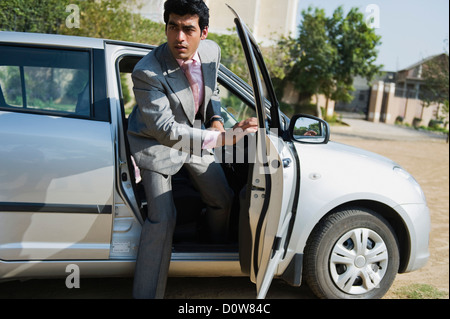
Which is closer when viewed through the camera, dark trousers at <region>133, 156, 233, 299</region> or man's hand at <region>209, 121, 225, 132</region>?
dark trousers at <region>133, 156, 233, 299</region>

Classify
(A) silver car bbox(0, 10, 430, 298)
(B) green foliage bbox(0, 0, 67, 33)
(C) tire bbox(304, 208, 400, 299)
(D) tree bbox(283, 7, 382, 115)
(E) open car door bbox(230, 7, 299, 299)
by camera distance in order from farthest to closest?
(D) tree bbox(283, 7, 382, 115)
(B) green foliage bbox(0, 0, 67, 33)
(C) tire bbox(304, 208, 400, 299)
(A) silver car bbox(0, 10, 430, 298)
(E) open car door bbox(230, 7, 299, 299)

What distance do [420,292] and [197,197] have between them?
6.37ft

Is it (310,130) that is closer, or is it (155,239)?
(155,239)

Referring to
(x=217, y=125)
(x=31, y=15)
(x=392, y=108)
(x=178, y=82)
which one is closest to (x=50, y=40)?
(x=178, y=82)

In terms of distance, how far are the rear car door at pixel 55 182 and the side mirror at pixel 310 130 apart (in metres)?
1.08

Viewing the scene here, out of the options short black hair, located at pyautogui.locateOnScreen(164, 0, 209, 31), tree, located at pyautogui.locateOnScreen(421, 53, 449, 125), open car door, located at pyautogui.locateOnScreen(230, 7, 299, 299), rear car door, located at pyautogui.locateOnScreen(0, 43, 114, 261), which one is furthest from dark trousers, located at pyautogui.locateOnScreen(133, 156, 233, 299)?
tree, located at pyautogui.locateOnScreen(421, 53, 449, 125)

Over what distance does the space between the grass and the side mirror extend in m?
1.53

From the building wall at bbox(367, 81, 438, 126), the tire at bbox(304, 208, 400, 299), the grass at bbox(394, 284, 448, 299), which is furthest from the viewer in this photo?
the building wall at bbox(367, 81, 438, 126)

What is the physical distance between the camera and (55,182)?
245 cm

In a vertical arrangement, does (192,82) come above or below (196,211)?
above

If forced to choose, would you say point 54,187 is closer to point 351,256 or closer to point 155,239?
point 155,239

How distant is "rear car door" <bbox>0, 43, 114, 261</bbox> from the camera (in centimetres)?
242

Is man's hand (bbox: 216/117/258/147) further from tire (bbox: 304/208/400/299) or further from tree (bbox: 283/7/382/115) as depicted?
tree (bbox: 283/7/382/115)

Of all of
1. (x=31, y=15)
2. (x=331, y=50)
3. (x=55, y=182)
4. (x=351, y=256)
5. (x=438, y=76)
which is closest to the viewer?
(x=55, y=182)
